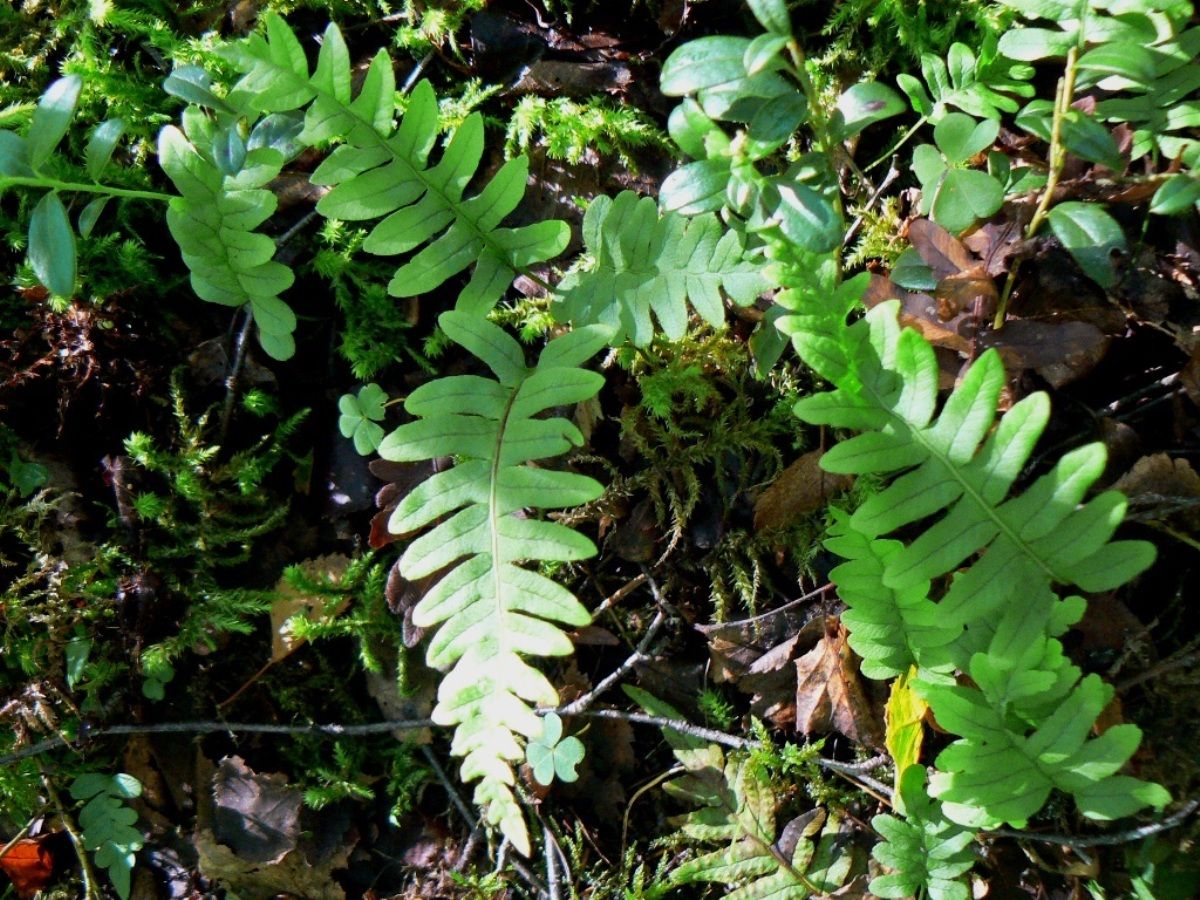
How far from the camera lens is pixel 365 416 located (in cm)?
284

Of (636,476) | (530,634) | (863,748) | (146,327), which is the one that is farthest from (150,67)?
(863,748)

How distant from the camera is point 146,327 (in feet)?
9.83

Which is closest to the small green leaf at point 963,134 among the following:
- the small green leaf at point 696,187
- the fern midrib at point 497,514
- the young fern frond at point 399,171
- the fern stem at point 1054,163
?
the fern stem at point 1054,163

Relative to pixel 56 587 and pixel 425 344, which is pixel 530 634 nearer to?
pixel 425 344

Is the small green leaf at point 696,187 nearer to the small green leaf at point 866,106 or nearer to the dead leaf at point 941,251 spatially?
the small green leaf at point 866,106

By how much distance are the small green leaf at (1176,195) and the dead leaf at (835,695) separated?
1.27m

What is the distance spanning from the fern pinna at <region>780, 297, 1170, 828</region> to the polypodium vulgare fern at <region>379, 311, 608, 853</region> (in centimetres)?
61

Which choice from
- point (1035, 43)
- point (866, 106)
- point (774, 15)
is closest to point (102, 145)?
point (774, 15)

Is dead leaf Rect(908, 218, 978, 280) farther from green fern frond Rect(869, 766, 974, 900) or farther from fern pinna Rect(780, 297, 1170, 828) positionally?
green fern frond Rect(869, 766, 974, 900)

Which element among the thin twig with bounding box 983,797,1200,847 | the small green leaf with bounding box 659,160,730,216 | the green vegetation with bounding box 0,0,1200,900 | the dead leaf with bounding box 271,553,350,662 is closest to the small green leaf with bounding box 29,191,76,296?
the green vegetation with bounding box 0,0,1200,900

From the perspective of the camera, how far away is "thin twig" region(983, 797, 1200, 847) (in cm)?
218

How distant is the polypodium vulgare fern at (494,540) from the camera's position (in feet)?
7.20

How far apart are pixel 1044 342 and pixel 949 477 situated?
562 mm

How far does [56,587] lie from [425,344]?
4.42 ft
